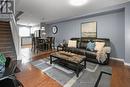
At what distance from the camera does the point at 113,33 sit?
446cm

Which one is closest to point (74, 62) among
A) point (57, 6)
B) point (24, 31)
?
point (57, 6)

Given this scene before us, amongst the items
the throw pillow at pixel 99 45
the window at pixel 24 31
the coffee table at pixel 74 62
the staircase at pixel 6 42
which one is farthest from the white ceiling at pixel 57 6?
the window at pixel 24 31

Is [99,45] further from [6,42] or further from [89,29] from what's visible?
[6,42]

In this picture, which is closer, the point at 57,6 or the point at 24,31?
the point at 57,6

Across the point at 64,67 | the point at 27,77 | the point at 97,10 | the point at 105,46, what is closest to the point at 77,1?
the point at 97,10

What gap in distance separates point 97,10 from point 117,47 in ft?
6.52

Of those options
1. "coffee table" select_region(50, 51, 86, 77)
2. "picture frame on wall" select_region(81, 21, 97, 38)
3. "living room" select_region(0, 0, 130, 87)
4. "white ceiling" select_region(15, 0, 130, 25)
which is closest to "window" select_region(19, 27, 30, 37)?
"living room" select_region(0, 0, 130, 87)

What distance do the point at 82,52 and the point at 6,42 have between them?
3.27 m

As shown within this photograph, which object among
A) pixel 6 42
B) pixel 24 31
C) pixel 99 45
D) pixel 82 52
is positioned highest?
pixel 24 31

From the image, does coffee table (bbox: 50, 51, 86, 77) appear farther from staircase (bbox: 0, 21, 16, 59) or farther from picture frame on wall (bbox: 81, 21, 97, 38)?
picture frame on wall (bbox: 81, 21, 97, 38)

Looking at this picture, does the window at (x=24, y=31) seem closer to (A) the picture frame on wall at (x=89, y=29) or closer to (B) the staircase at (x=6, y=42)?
(B) the staircase at (x=6, y=42)

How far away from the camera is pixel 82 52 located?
4238 millimetres

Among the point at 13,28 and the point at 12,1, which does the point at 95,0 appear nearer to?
the point at 12,1

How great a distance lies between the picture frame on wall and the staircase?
12.7 feet
